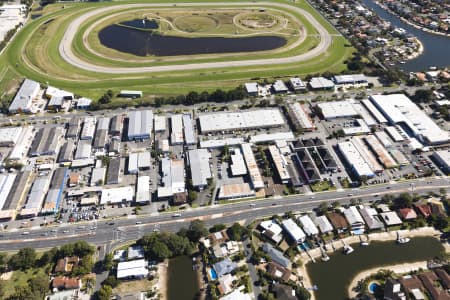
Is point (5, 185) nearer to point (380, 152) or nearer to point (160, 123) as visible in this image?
point (160, 123)

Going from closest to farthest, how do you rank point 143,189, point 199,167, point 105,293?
Answer: point 105,293 → point 143,189 → point 199,167

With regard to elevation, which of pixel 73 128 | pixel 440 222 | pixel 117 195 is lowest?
pixel 440 222

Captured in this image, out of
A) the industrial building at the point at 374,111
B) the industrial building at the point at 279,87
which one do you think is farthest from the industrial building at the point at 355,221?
the industrial building at the point at 279,87

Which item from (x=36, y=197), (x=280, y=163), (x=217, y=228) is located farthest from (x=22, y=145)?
(x=280, y=163)

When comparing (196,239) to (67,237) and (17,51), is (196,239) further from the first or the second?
(17,51)

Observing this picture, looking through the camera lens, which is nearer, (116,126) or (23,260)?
(23,260)

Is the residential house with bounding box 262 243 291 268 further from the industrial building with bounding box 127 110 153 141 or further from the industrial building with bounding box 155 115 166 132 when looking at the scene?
the industrial building with bounding box 127 110 153 141
